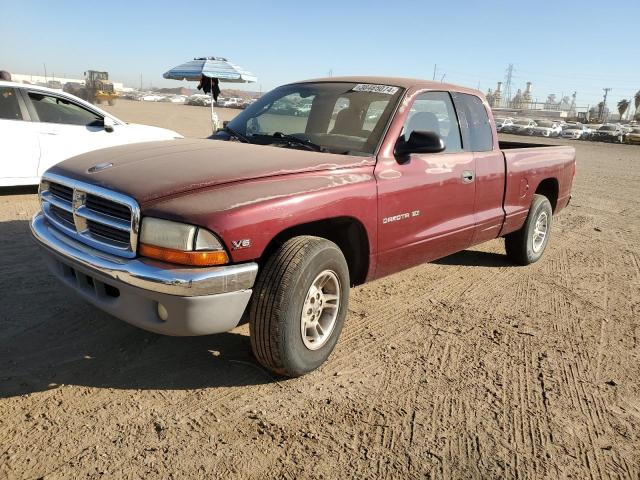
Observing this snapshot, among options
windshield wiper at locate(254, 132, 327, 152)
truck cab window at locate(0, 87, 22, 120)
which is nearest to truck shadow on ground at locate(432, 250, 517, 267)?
windshield wiper at locate(254, 132, 327, 152)

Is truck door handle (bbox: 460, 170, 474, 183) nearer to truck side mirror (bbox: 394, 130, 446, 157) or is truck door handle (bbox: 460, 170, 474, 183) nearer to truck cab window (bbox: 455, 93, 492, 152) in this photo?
truck cab window (bbox: 455, 93, 492, 152)

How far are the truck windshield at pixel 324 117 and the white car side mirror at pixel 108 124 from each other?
152 inches

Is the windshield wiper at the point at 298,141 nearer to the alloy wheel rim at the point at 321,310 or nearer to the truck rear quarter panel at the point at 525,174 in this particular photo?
the alloy wheel rim at the point at 321,310

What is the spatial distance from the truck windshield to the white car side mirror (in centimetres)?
385

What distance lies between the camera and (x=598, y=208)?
9.12 m

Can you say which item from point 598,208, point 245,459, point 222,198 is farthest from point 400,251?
point 598,208

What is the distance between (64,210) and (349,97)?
6.99ft

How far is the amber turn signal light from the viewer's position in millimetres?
2430

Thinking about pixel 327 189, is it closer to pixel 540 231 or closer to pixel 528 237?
pixel 528 237

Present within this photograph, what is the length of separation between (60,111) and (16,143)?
817 millimetres

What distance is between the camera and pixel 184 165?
288 centimetres

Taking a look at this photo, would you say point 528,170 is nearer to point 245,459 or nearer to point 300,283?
point 300,283

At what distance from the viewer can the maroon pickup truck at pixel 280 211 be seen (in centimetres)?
246

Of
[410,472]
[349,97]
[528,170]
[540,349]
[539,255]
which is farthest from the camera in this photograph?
[539,255]
